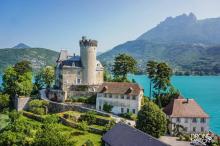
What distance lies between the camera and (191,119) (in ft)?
219

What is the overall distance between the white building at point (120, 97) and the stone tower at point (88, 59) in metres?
7.77

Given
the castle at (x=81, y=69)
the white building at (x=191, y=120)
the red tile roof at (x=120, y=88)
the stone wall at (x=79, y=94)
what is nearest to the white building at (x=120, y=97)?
the red tile roof at (x=120, y=88)

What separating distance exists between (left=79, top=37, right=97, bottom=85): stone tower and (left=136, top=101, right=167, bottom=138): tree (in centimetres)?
2836

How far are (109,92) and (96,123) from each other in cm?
950

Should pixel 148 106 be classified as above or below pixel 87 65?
below

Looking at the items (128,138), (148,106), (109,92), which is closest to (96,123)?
(109,92)

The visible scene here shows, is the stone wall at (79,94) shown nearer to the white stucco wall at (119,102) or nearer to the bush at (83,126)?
the white stucco wall at (119,102)

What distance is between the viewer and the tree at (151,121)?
57.1 metres

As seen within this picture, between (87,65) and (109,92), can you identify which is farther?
(87,65)

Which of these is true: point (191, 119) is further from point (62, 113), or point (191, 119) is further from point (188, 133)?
point (62, 113)

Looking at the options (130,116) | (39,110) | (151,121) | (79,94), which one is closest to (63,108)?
(39,110)

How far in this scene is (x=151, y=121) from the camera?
57.2 metres

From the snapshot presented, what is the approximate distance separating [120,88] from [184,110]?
50.1 ft

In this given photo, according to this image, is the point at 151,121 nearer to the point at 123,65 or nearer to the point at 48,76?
the point at 123,65
